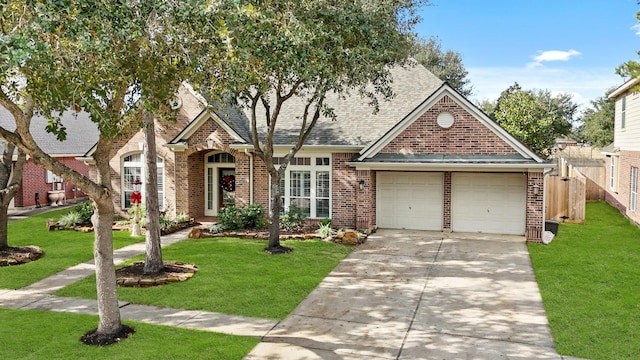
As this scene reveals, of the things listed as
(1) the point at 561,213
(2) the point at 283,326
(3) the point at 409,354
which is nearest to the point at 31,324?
(2) the point at 283,326

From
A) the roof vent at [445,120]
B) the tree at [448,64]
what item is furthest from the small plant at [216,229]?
the tree at [448,64]

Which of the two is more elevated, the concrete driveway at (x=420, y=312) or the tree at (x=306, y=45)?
the tree at (x=306, y=45)

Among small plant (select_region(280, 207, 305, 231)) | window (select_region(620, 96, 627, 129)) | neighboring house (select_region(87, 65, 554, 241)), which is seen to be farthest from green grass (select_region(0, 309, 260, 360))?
window (select_region(620, 96, 627, 129))

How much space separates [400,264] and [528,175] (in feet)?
19.8

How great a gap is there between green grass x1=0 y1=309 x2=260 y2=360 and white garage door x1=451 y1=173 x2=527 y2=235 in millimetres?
11690

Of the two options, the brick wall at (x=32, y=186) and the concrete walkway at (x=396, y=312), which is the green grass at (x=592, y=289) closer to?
the concrete walkway at (x=396, y=312)

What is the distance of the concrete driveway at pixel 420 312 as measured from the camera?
7.66 m

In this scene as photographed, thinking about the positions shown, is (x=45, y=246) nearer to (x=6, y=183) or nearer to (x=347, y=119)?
(x=6, y=183)

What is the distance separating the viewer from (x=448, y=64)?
149 ft

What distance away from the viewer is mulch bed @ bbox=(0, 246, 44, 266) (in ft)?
43.2

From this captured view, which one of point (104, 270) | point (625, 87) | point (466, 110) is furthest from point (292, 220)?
point (625, 87)

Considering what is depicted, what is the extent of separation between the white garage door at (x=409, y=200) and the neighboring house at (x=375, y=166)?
0.04m

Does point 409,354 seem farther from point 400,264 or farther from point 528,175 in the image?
point 528,175

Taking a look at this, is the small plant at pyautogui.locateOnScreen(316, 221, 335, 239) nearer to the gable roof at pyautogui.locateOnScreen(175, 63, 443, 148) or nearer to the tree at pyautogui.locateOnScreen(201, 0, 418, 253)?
the tree at pyautogui.locateOnScreen(201, 0, 418, 253)
